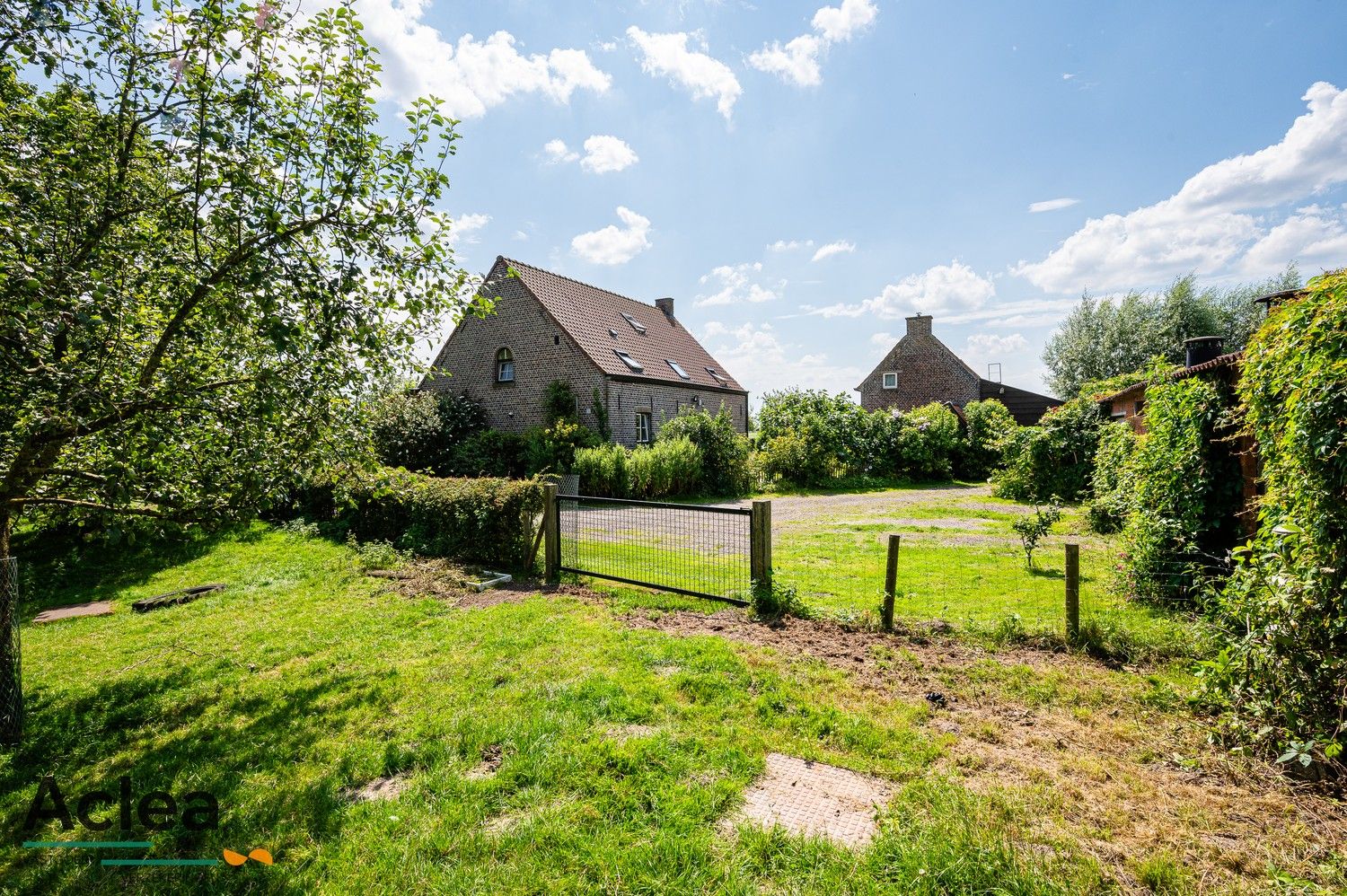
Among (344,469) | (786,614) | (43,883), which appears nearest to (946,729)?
(786,614)

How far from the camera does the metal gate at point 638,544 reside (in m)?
7.27

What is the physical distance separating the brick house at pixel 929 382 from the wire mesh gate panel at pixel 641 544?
84.7ft

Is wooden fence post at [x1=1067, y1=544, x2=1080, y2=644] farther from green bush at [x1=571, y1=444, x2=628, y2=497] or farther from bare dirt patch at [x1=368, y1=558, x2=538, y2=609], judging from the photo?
green bush at [x1=571, y1=444, x2=628, y2=497]

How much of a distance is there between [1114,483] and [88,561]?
18.2 m

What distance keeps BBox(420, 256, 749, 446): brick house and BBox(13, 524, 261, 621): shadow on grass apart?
11.1 meters

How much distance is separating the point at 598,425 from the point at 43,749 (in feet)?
53.7

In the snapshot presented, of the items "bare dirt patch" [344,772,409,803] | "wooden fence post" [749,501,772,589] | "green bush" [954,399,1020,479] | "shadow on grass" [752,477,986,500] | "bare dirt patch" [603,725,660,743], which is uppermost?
"green bush" [954,399,1020,479]

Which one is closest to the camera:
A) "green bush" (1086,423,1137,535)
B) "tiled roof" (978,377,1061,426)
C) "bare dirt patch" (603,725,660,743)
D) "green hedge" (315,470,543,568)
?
"bare dirt patch" (603,725,660,743)

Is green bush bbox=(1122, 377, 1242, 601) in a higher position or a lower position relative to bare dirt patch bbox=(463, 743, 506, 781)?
higher

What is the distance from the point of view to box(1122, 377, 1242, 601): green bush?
584cm

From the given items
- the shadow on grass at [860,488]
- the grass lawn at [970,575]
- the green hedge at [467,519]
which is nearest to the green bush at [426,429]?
the green hedge at [467,519]

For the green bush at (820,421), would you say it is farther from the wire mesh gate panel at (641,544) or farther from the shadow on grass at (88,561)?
the shadow on grass at (88,561)

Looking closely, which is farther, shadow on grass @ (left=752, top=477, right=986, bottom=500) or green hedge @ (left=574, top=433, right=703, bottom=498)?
shadow on grass @ (left=752, top=477, right=986, bottom=500)

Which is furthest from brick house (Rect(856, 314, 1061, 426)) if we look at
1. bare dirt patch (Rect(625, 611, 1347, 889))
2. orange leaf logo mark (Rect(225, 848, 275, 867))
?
orange leaf logo mark (Rect(225, 848, 275, 867))
